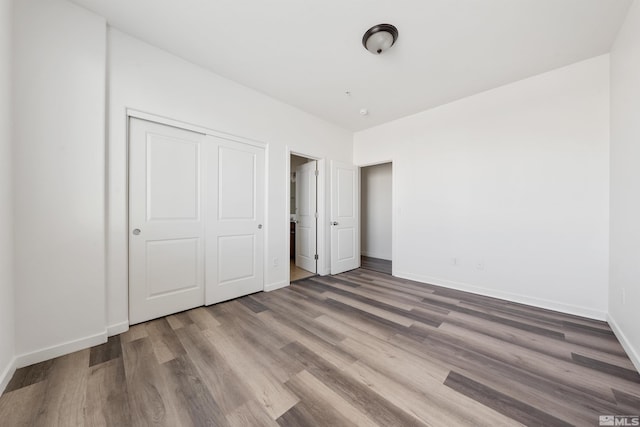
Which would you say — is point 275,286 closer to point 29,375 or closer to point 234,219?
Result: point 234,219

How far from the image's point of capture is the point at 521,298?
2.69m

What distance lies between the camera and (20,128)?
5.13 feet

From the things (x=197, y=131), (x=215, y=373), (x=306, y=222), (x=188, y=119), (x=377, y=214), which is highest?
(x=188, y=119)

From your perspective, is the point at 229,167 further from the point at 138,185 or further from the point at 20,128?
the point at 20,128

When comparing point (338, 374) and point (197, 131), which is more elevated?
point (197, 131)

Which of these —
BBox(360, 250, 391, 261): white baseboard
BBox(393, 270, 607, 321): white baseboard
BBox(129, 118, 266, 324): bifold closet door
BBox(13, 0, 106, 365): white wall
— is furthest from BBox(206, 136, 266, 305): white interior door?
BBox(360, 250, 391, 261): white baseboard

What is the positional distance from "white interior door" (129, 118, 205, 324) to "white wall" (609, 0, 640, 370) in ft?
12.6

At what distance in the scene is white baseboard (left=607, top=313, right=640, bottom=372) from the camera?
5.13 feet

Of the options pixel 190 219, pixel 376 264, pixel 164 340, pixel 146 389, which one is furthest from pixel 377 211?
pixel 146 389

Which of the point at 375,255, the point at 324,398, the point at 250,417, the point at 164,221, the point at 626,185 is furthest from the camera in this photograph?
the point at 375,255

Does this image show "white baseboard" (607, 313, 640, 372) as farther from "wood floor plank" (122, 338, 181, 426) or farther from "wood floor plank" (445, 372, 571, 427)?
"wood floor plank" (122, 338, 181, 426)

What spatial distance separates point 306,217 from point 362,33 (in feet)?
9.27

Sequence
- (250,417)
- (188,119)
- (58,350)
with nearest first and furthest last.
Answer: (250,417) → (58,350) → (188,119)

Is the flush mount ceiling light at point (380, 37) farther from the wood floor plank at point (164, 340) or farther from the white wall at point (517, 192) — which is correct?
the wood floor plank at point (164, 340)
